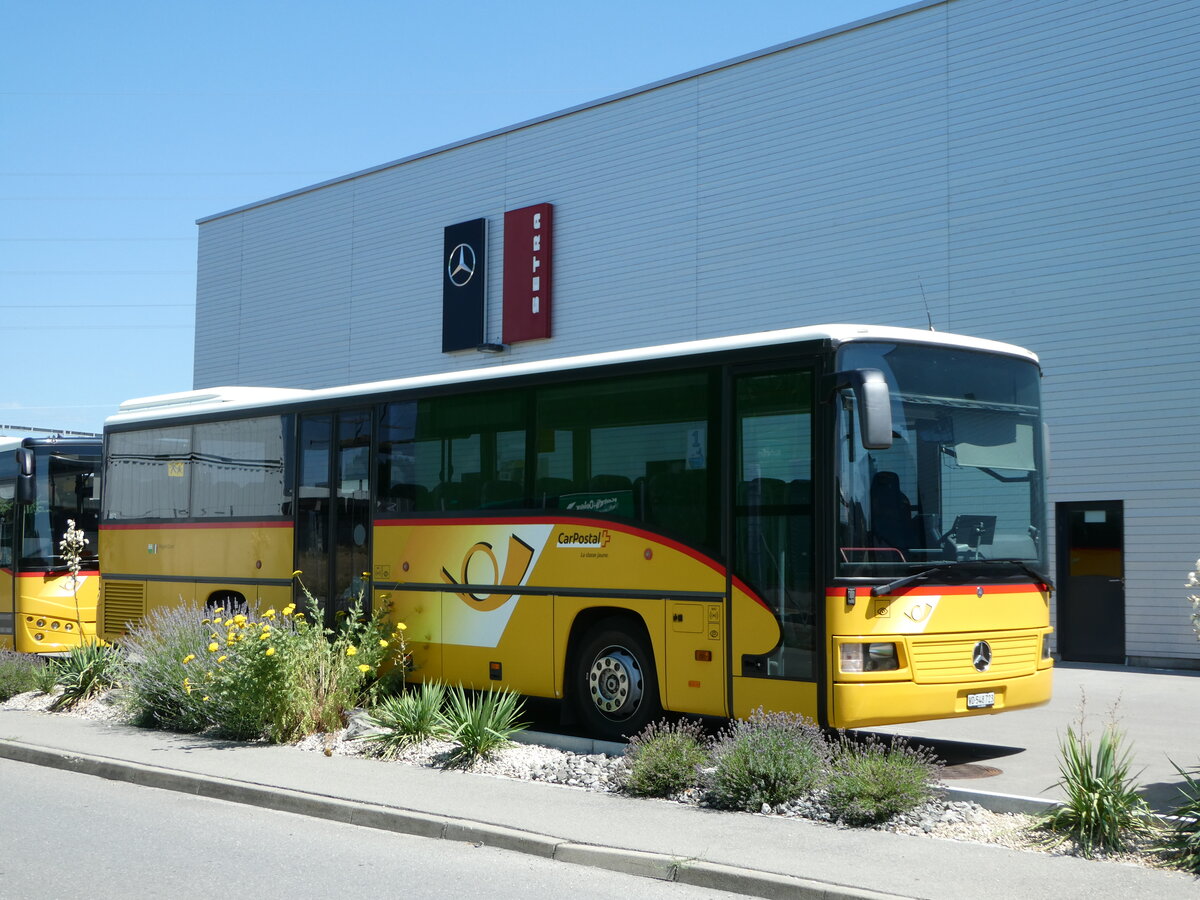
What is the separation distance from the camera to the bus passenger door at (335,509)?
13.8 metres

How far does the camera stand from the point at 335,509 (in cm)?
1404

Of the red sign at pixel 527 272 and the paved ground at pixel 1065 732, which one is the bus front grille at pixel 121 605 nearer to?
the paved ground at pixel 1065 732

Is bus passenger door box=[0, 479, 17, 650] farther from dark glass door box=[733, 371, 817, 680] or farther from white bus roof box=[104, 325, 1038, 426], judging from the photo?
dark glass door box=[733, 371, 817, 680]

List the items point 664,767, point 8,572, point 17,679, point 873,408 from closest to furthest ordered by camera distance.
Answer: point 664,767, point 873,408, point 17,679, point 8,572

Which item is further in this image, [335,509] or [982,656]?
[335,509]

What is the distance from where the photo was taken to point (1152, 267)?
64.7 ft

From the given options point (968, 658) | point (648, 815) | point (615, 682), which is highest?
point (968, 658)

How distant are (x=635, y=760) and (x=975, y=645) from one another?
9.23ft

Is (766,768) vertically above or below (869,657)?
below

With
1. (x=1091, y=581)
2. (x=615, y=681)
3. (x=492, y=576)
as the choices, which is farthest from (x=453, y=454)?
(x=1091, y=581)

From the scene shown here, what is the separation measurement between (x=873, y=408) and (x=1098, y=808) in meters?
3.13

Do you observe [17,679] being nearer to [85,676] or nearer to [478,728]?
[85,676]

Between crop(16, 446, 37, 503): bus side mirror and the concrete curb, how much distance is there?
741 cm

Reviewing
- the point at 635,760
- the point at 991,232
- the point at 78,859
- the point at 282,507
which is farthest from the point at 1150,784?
the point at 991,232
